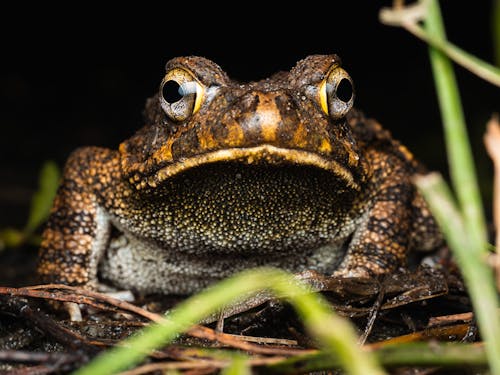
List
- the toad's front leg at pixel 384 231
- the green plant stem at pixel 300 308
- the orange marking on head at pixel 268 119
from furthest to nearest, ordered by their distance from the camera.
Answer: the toad's front leg at pixel 384 231
the orange marking on head at pixel 268 119
the green plant stem at pixel 300 308

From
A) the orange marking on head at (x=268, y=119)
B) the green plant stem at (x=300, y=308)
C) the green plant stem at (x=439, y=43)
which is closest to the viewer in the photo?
the green plant stem at (x=300, y=308)

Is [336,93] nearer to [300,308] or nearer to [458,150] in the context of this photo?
[458,150]

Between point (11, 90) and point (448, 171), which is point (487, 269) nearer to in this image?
point (448, 171)

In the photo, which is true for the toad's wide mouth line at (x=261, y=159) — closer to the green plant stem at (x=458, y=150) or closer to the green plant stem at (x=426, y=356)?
the green plant stem at (x=458, y=150)

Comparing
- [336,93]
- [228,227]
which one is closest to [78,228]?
[228,227]

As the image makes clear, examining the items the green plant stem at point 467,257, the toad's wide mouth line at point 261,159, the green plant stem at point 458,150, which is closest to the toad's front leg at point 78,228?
the toad's wide mouth line at point 261,159

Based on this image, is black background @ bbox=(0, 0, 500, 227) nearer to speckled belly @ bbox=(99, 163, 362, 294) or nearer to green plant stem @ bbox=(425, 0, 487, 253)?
speckled belly @ bbox=(99, 163, 362, 294)
